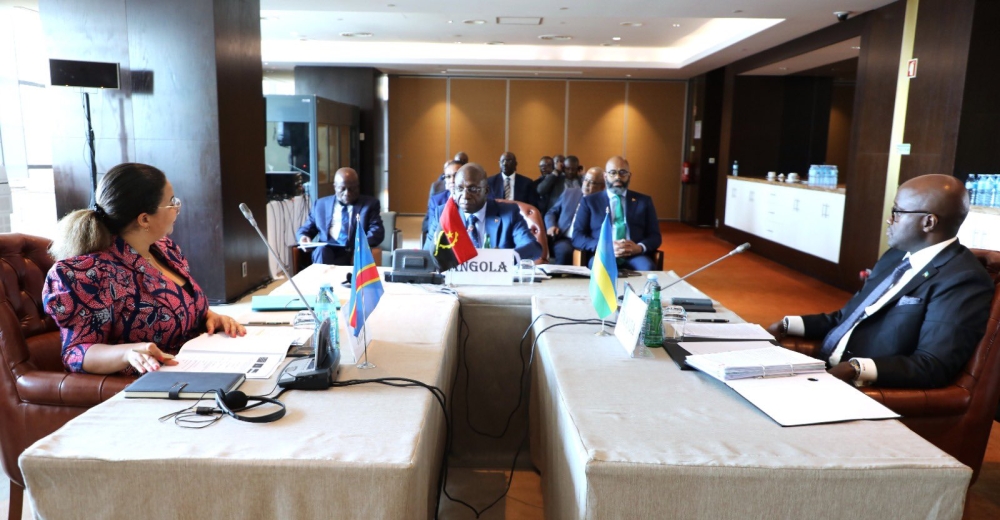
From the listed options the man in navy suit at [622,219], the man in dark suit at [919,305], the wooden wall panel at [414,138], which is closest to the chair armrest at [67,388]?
the man in dark suit at [919,305]

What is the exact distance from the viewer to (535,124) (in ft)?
44.5

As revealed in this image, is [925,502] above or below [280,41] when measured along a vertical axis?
below

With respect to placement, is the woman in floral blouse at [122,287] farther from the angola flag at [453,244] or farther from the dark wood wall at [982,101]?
the dark wood wall at [982,101]

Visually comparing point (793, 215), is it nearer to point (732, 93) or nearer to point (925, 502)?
point (732, 93)

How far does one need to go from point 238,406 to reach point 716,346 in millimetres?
1336

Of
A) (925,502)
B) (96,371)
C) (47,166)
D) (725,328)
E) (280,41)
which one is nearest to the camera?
(925,502)

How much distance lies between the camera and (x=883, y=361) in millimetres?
2053

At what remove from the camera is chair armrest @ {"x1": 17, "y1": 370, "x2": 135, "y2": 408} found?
1.89 meters

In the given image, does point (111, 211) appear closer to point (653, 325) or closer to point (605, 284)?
point (605, 284)

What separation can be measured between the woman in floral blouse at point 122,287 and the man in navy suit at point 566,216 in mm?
3602

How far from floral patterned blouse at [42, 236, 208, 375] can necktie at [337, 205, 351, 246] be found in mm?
2938

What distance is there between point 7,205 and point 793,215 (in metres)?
7.88

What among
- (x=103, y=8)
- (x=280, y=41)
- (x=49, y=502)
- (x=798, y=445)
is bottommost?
(x=49, y=502)

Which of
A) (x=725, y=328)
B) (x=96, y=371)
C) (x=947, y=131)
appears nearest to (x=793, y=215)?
(x=947, y=131)
